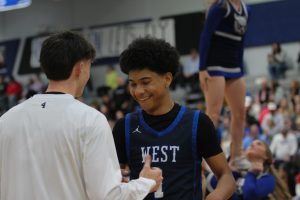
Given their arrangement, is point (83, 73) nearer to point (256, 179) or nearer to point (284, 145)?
point (256, 179)

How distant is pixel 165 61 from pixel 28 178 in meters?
1.02

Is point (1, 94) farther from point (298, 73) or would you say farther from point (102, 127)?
point (102, 127)

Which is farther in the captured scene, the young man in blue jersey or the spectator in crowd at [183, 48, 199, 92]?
the spectator in crowd at [183, 48, 199, 92]

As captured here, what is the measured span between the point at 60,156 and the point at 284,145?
10969 mm

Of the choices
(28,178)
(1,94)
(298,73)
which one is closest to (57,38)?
(28,178)

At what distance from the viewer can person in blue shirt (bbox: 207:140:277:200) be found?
14.5ft

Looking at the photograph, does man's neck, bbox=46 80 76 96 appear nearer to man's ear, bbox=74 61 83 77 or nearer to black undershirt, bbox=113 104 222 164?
man's ear, bbox=74 61 83 77

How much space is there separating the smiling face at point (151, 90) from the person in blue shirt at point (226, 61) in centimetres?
175

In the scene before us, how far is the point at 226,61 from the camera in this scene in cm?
504

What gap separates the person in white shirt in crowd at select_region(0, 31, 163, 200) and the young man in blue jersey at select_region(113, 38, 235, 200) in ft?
1.26

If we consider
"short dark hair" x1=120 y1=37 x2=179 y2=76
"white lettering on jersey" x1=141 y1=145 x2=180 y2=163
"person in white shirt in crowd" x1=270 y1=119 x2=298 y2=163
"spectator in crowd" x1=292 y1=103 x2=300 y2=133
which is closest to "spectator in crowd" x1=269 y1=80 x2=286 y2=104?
"spectator in crowd" x1=292 y1=103 x2=300 y2=133

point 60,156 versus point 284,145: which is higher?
point 60,156

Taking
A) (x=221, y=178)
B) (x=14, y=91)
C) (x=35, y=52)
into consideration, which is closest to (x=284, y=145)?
(x=221, y=178)

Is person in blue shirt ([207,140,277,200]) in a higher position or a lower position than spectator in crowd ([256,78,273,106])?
higher
